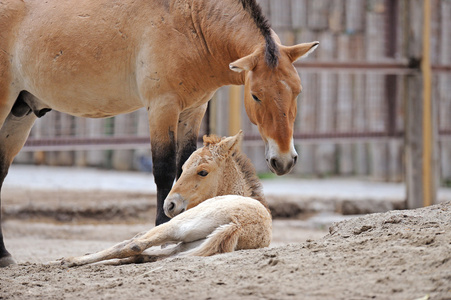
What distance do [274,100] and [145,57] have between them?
98 cm

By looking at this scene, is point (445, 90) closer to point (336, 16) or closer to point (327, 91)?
point (327, 91)

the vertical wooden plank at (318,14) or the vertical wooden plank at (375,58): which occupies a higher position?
the vertical wooden plank at (318,14)

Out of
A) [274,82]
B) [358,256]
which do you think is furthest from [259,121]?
[358,256]

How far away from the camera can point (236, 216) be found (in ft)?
12.6

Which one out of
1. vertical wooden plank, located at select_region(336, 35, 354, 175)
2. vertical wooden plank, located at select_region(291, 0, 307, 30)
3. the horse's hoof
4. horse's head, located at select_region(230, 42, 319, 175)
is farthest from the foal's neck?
vertical wooden plank, located at select_region(336, 35, 354, 175)

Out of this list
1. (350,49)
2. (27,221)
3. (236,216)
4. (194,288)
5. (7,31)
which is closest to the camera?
(194,288)

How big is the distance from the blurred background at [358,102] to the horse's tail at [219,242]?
466cm

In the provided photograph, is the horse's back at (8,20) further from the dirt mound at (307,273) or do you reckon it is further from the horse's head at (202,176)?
the dirt mound at (307,273)

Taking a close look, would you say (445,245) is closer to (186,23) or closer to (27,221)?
(186,23)

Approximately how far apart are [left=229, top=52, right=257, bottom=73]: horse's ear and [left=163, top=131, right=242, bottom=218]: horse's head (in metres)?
0.72

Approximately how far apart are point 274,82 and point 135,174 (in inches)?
340

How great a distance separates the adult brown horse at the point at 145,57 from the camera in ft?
13.8

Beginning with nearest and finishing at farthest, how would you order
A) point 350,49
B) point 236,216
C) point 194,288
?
point 194,288 → point 236,216 → point 350,49

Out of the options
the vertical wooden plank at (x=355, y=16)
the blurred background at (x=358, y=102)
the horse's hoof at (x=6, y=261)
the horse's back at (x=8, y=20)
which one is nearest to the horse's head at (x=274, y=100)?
the horse's back at (x=8, y=20)
